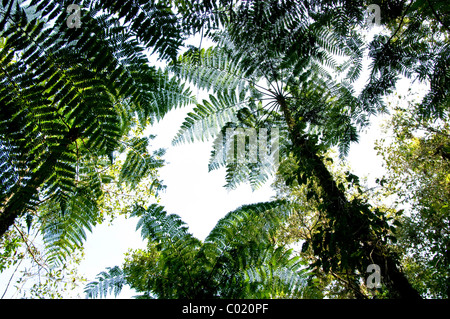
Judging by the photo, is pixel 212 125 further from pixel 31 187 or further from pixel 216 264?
pixel 31 187

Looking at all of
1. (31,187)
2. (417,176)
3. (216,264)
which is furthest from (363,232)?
(417,176)

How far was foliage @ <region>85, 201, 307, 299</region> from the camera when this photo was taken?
158cm

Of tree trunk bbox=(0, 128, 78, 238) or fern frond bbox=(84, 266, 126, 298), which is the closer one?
tree trunk bbox=(0, 128, 78, 238)

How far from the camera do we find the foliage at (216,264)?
1.58 metres

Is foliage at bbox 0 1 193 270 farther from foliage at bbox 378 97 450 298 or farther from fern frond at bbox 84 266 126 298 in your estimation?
foliage at bbox 378 97 450 298

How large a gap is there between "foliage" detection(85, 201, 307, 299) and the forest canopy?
0.01 m

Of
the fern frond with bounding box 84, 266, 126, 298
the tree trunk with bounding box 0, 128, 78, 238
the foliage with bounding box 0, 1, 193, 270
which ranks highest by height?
the foliage with bounding box 0, 1, 193, 270

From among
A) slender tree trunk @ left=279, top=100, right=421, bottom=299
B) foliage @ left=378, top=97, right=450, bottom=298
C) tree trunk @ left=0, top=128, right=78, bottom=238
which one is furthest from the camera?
foliage @ left=378, top=97, right=450, bottom=298

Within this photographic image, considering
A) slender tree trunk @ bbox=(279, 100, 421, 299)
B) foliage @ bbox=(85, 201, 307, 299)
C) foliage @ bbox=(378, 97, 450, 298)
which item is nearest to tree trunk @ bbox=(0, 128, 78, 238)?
foliage @ bbox=(85, 201, 307, 299)

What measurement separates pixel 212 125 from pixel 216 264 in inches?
60.3

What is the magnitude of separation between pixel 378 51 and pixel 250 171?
1663 millimetres

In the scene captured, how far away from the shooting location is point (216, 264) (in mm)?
1629

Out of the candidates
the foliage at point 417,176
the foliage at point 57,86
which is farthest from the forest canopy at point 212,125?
the foliage at point 417,176

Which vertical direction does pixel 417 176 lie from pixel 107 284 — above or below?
above
